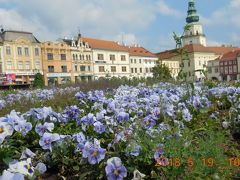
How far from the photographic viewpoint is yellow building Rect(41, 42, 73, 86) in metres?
57.4

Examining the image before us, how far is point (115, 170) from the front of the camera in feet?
7.26

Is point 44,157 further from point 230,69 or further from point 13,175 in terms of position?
point 230,69

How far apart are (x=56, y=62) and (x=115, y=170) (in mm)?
58203

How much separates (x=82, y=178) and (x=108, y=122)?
77 centimetres

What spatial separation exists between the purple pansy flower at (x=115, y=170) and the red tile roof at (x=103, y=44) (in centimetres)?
6467

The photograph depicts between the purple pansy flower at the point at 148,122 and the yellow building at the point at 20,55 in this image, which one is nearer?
the purple pansy flower at the point at 148,122

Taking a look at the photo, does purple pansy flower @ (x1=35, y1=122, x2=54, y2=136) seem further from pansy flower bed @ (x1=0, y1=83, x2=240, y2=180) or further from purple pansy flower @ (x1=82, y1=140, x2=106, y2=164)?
purple pansy flower @ (x1=82, y1=140, x2=106, y2=164)

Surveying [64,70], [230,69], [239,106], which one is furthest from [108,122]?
[230,69]

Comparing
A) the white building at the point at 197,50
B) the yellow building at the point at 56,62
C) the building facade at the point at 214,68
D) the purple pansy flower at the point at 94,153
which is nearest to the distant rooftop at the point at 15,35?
the yellow building at the point at 56,62

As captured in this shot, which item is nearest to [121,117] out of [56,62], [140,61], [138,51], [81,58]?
[56,62]

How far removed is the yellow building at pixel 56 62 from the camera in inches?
2260

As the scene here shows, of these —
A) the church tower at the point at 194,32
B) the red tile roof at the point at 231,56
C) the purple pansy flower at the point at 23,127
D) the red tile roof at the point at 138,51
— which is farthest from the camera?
the church tower at the point at 194,32

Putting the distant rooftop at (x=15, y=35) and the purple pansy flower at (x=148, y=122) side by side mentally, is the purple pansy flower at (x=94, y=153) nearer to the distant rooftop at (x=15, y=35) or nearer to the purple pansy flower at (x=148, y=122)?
the purple pansy flower at (x=148, y=122)

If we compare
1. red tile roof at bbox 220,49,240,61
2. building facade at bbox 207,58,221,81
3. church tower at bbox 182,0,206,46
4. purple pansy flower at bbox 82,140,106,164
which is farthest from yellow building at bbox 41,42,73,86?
church tower at bbox 182,0,206,46
